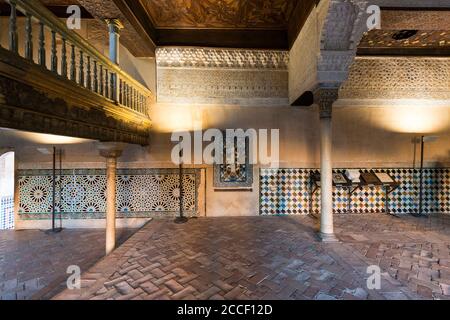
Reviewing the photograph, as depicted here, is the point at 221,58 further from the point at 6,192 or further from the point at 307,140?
the point at 6,192

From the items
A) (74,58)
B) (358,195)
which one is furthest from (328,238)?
(74,58)

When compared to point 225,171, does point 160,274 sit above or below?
below

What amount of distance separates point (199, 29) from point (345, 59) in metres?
3.73

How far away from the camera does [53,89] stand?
2.12 meters

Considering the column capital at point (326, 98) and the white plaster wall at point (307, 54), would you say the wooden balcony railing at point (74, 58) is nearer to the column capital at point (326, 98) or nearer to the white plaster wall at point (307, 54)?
the white plaster wall at point (307, 54)

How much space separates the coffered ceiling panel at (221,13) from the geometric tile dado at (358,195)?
12.8 ft

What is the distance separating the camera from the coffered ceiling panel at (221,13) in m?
4.75

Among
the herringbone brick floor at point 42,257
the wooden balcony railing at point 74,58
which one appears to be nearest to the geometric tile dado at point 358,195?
the wooden balcony railing at point 74,58

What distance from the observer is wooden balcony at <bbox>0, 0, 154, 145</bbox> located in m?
1.70

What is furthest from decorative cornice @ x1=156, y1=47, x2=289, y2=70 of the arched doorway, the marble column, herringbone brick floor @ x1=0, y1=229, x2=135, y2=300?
the arched doorway

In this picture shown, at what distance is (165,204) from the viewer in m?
5.70

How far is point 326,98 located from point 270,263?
3.23 metres
